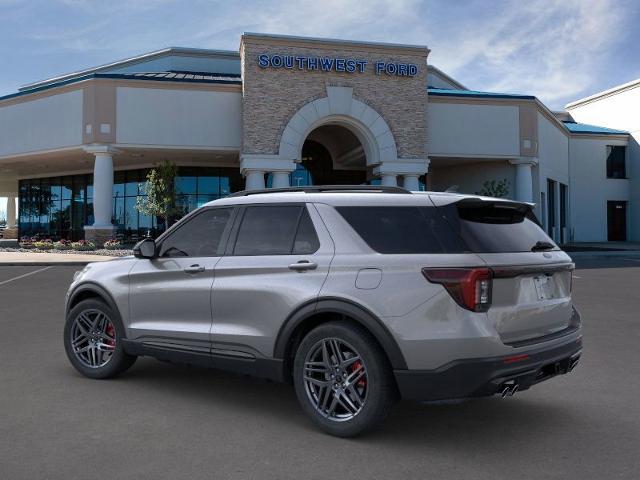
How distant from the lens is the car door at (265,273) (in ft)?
14.3

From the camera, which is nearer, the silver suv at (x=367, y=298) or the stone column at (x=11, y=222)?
the silver suv at (x=367, y=298)

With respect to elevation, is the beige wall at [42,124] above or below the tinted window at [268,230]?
above

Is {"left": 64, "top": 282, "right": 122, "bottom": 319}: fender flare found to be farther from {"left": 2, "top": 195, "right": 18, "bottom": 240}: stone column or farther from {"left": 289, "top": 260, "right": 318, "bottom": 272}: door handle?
{"left": 2, "top": 195, "right": 18, "bottom": 240}: stone column

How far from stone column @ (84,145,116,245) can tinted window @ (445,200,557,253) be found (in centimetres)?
2720

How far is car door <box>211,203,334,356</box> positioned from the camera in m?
4.37

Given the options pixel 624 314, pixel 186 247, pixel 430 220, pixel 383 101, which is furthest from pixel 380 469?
pixel 383 101

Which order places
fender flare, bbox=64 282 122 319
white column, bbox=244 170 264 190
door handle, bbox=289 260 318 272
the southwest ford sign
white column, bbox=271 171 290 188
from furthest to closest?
white column, bbox=271 171 290 188 < white column, bbox=244 170 264 190 < the southwest ford sign < fender flare, bbox=64 282 122 319 < door handle, bbox=289 260 318 272

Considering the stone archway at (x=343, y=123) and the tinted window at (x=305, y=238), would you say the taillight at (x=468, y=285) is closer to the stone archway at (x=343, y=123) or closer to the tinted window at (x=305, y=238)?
the tinted window at (x=305, y=238)

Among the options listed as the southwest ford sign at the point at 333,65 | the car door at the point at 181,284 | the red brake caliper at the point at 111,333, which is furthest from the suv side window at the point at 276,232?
the southwest ford sign at the point at 333,65

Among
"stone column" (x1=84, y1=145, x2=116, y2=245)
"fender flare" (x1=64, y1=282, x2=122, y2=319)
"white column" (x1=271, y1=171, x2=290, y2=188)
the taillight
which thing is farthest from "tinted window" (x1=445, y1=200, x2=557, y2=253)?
"stone column" (x1=84, y1=145, x2=116, y2=245)

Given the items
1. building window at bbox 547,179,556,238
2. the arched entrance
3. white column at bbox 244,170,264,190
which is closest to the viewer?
white column at bbox 244,170,264,190

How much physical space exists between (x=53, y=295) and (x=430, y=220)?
1101cm

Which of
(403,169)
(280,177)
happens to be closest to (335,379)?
(280,177)

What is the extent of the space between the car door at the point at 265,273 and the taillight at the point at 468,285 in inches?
34.6
